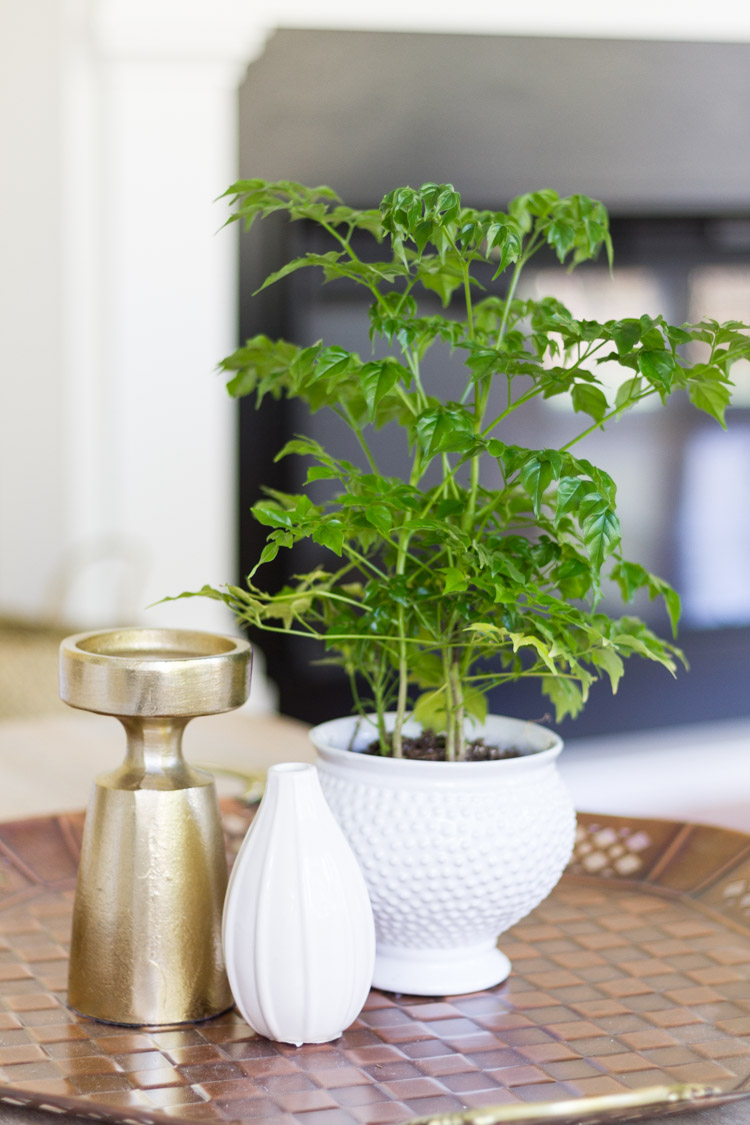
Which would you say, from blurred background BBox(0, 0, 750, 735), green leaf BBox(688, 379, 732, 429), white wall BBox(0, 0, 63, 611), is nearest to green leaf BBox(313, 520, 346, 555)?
green leaf BBox(688, 379, 732, 429)

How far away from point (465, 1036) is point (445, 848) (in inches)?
3.7

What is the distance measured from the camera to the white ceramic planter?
0.68 meters

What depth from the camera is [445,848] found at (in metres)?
0.67

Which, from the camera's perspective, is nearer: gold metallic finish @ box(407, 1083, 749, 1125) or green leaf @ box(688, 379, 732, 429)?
gold metallic finish @ box(407, 1083, 749, 1125)

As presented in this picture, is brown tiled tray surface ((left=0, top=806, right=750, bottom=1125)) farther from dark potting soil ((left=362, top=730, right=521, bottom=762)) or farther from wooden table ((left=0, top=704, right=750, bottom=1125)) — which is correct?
wooden table ((left=0, top=704, right=750, bottom=1125))

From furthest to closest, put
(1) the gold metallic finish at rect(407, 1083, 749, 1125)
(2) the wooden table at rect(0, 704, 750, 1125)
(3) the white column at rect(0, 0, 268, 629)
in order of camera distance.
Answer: (3) the white column at rect(0, 0, 268, 629), (2) the wooden table at rect(0, 704, 750, 1125), (1) the gold metallic finish at rect(407, 1083, 749, 1125)

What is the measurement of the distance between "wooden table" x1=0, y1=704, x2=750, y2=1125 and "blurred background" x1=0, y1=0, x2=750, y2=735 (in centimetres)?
78

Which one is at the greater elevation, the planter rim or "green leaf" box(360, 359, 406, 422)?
"green leaf" box(360, 359, 406, 422)

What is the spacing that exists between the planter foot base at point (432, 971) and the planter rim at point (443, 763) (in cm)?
11

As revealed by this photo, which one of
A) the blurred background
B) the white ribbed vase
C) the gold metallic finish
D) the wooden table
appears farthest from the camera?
the blurred background

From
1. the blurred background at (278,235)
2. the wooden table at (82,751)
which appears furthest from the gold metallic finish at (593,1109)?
the blurred background at (278,235)

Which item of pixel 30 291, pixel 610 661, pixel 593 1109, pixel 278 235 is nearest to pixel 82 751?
pixel 610 661

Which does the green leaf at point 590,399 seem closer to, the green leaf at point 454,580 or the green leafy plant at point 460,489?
the green leafy plant at point 460,489

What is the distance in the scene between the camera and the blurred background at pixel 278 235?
2.19m
